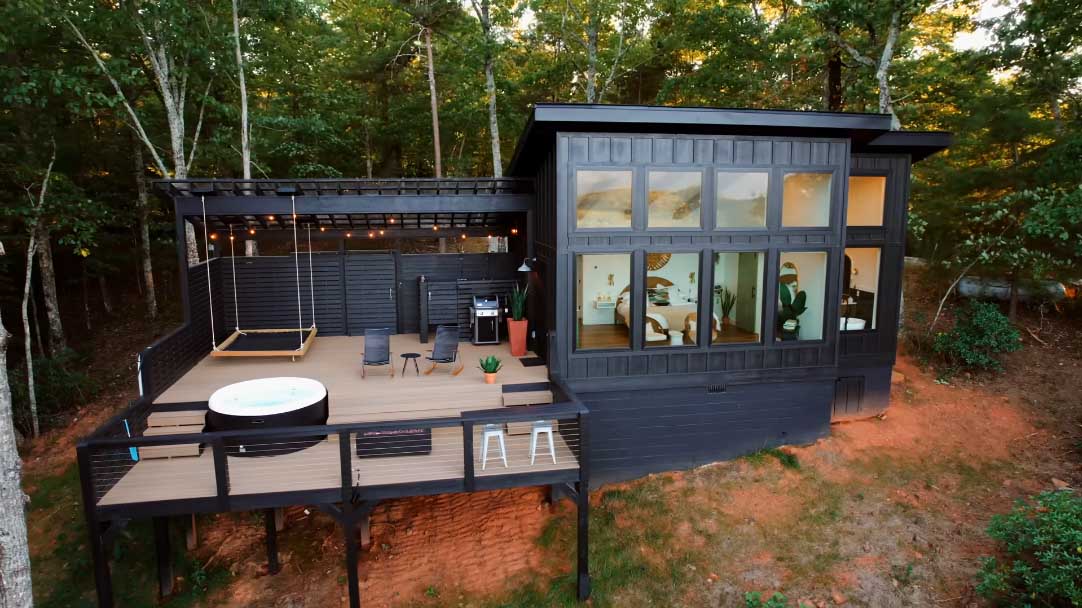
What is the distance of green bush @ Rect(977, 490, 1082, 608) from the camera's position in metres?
5.05

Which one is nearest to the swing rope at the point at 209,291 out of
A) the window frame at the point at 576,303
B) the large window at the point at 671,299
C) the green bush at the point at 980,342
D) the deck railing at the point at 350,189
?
the deck railing at the point at 350,189

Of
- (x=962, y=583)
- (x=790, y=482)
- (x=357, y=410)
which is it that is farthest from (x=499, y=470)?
(x=962, y=583)

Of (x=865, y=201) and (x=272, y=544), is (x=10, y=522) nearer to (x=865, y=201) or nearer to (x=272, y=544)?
(x=272, y=544)

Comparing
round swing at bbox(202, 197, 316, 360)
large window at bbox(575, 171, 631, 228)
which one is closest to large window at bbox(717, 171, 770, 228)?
large window at bbox(575, 171, 631, 228)

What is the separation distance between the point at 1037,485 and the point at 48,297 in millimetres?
19458

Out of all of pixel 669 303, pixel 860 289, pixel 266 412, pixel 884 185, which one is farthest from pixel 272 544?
pixel 884 185

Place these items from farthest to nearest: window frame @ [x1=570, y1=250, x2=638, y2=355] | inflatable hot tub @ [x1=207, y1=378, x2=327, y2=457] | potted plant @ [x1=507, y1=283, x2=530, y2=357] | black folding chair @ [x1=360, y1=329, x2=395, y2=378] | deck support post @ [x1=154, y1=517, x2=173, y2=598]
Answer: potted plant @ [x1=507, y1=283, x2=530, y2=357]
black folding chair @ [x1=360, y1=329, x2=395, y2=378]
window frame @ [x1=570, y1=250, x2=638, y2=355]
deck support post @ [x1=154, y1=517, x2=173, y2=598]
inflatable hot tub @ [x1=207, y1=378, x2=327, y2=457]

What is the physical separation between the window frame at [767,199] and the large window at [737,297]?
32cm

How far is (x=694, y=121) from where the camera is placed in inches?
273

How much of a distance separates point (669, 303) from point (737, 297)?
A: 107 centimetres

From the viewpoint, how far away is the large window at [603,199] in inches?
281

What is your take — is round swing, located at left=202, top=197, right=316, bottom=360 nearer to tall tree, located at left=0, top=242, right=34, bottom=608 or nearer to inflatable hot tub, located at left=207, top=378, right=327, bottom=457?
inflatable hot tub, located at left=207, top=378, right=327, bottom=457

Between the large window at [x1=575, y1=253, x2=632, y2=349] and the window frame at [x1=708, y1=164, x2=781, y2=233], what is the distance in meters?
1.32

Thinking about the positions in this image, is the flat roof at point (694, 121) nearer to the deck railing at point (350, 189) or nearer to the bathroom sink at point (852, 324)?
the deck railing at point (350, 189)
